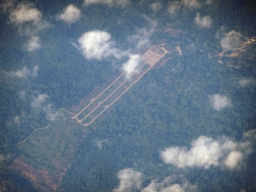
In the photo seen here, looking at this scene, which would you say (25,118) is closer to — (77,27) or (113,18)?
(77,27)

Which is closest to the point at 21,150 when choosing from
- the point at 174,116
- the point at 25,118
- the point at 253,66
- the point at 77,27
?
the point at 25,118

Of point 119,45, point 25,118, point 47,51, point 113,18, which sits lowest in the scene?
point 25,118

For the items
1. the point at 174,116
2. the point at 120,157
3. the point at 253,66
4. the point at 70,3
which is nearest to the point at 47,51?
the point at 70,3

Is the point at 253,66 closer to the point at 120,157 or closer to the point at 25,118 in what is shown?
the point at 120,157

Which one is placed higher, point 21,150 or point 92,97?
point 92,97

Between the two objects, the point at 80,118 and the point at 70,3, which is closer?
the point at 80,118

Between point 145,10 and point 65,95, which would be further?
point 145,10
